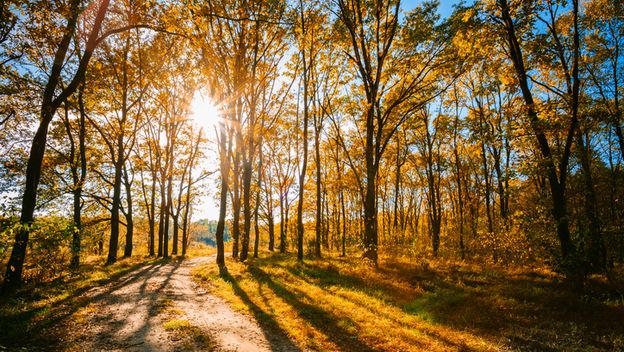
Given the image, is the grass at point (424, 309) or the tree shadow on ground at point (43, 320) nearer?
the tree shadow on ground at point (43, 320)

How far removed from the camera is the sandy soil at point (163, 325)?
6070mm

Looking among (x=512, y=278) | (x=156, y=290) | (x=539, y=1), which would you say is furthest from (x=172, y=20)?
(x=512, y=278)

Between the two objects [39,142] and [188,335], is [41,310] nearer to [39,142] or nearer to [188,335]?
[188,335]

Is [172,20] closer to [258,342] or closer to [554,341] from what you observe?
[258,342]

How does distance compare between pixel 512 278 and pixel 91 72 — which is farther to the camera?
pixel 91 72

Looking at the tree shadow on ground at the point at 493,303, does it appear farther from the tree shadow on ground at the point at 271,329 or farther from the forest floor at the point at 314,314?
the tree shadow on ground at the point at 271,329

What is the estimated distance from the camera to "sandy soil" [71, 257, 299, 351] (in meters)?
6.07

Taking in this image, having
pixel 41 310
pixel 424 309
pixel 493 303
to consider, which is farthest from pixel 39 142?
pixel 493 303

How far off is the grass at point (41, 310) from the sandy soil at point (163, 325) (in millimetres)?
378

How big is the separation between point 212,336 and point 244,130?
58.3 ft

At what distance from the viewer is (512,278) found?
14.0 m

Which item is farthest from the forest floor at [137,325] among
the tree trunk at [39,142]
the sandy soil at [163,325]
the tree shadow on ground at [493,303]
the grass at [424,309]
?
the tree shadow on ground at [493,303]

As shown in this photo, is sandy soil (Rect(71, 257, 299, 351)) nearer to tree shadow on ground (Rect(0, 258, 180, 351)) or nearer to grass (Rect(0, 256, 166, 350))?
tree shadow on ground (Rect(0, 258, 180, 351))

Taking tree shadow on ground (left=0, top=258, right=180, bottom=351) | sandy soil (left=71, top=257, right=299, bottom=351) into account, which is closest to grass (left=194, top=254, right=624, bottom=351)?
sandy soil (left=71, top=257, right=299, bottom=351)
